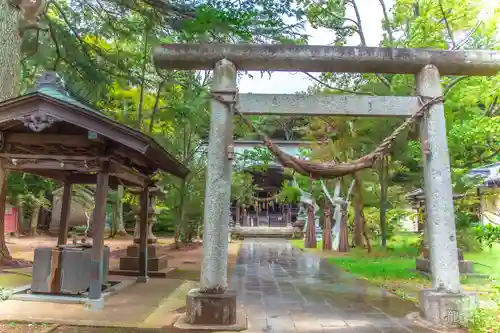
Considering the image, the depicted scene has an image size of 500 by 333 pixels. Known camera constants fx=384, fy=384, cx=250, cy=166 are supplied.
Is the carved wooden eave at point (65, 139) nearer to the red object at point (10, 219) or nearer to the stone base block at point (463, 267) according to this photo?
the stone base block at point (463, 267)

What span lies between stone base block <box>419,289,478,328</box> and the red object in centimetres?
2395

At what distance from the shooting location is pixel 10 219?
75.7 feet

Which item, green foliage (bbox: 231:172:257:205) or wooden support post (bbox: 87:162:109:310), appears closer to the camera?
wooden support post (bbox: 87:162:109:310)

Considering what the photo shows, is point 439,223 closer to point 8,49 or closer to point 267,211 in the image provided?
point 8,49

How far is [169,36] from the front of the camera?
34.0 ft

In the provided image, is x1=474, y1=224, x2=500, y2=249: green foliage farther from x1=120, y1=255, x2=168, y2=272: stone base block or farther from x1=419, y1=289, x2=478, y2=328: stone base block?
x1=120, y1=255, x2=168, y2=272: stone base block

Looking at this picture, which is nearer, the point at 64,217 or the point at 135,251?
the point at 64,217

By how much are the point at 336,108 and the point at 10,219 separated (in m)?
23.6

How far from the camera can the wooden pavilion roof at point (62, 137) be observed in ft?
18.9

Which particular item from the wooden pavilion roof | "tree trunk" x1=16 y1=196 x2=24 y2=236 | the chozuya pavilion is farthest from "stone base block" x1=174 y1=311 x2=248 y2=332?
the chozuya pavilion

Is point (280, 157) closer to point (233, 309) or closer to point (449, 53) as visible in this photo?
point (233, 309)

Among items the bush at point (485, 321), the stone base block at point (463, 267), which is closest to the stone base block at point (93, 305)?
the bush at point (485, 321)

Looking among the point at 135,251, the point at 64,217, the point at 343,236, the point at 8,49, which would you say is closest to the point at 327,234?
the point at 343,236

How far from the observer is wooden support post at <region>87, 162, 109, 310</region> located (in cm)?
628
